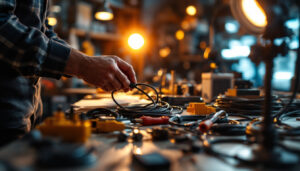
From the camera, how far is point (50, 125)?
486 mm

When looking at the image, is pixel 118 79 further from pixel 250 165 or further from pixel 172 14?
pixel 172 14

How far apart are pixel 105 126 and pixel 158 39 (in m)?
4.85

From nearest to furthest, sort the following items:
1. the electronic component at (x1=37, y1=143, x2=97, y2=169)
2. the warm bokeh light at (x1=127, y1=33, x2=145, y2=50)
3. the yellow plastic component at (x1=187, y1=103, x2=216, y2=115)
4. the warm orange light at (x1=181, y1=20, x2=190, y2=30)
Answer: the electronic component at (x1=37, y1=143, x2=97, y2=169) < the yellow plastic component at (x1=187, y1=103, x2=216, y2=115) < the warm bokeh light at (x1=127, y1=33, x2=145, y2=50) < the warm orange light at (x1=181, y1=20, x2=190, y2=30)

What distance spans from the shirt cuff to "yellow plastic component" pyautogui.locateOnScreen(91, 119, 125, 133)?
0.75ft

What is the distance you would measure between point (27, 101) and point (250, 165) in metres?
0.81

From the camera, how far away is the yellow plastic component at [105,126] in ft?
2.14

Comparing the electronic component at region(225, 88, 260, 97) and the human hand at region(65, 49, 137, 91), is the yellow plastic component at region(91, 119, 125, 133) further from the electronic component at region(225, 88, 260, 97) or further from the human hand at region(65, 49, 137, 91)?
the electronic component at region(225, 88, 260, 97)

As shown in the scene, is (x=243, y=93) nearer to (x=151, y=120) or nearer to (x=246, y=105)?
(x=246, y=105)

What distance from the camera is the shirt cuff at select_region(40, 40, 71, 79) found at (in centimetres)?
75

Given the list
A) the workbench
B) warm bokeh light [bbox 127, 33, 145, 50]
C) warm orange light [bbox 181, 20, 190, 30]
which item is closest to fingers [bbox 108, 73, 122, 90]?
the workbench

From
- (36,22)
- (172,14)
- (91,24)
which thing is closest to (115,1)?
(91,24)

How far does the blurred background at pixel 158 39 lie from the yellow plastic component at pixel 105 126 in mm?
960

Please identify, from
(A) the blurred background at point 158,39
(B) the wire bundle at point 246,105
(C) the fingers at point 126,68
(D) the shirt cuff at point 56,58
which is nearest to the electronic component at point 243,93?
(B) the wire bundle at point 246,105

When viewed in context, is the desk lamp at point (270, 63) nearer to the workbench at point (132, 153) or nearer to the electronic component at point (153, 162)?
the workbench at point (132, 153)
